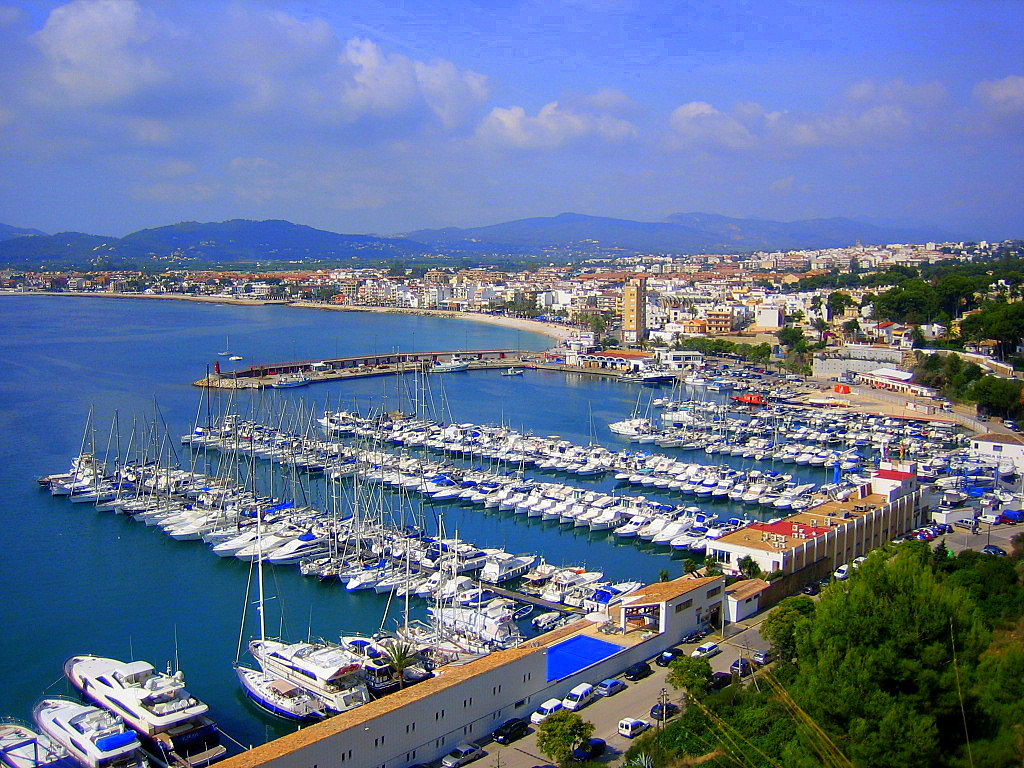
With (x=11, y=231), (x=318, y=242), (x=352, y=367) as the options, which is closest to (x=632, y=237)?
(x=318, y=242)

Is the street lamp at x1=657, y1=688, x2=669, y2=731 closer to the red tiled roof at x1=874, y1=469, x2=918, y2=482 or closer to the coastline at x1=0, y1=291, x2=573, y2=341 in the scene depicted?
the red tiled roof at x1=874, y1=469, x2=918, y2=482

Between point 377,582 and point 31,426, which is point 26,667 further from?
point 31,426

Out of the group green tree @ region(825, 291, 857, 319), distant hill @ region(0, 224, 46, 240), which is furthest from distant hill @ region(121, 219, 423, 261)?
green tree @ region(825, 291, 857, 319)

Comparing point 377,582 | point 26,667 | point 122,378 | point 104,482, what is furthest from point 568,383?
point 26,667

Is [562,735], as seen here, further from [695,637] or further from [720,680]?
[695,637]

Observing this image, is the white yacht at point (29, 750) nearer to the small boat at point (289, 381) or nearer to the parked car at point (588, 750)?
the parked car at point (588, 750)

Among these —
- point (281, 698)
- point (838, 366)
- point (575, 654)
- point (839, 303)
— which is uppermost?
point (839, 303)

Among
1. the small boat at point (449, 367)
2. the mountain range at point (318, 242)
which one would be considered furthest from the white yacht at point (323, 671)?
the mountain range at point (318, 242)
